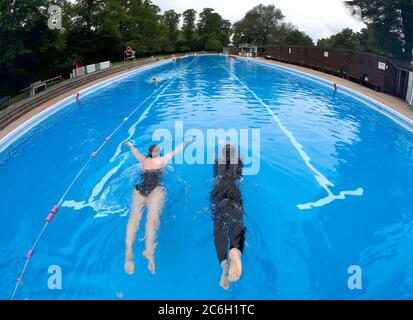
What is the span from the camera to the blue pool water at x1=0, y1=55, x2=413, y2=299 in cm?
486

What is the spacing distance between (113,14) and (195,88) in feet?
84.9

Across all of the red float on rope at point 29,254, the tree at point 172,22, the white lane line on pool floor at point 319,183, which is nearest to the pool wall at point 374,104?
the white lane line on pool floor at point 319,183

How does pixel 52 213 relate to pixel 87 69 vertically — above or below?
below

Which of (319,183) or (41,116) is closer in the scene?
(319,183)

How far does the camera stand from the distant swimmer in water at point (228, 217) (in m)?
4.38

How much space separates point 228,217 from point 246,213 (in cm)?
147

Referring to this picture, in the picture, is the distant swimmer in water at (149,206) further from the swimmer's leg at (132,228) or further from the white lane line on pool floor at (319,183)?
the white lane line on pool floor at (319,183)

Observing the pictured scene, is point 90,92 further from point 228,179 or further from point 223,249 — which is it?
point 223,249

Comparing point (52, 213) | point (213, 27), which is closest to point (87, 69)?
point (52, 213)

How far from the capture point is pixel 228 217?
5168 mm

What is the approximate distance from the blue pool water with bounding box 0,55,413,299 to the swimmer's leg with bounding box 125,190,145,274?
23 cm

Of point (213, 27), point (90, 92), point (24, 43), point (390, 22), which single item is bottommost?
point (90, 92)

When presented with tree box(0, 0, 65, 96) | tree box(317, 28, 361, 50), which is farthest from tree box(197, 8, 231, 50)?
tree box(0, 0, 65, 96)
